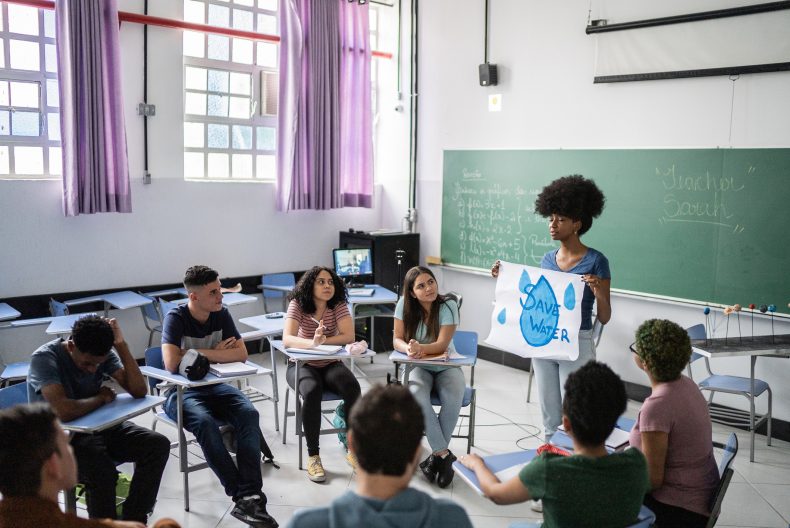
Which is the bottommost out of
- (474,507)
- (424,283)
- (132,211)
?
(474,507)

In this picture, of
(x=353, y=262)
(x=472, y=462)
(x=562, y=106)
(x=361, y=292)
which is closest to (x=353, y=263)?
(x=353, y=262)

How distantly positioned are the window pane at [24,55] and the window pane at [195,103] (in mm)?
1215

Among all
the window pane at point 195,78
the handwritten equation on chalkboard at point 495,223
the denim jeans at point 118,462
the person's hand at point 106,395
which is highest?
the window pane at point 195,78

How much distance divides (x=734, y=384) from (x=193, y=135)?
486 centimetres

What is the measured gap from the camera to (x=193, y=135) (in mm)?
6340

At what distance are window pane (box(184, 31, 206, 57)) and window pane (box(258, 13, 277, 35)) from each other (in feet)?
2.03

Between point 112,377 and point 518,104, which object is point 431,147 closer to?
point 518,104

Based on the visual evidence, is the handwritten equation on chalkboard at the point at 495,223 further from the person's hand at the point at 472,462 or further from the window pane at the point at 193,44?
the person's hand at the point at 472,462

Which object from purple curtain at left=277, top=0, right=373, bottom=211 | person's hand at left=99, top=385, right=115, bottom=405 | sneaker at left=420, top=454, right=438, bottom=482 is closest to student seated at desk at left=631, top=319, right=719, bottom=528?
sneaker at left=420, top=454, right=438, bottom=482

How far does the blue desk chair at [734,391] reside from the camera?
4.45 meters

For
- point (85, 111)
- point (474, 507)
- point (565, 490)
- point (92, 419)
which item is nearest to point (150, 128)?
point (85, 111)

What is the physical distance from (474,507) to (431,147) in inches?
162

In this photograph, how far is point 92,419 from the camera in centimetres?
296

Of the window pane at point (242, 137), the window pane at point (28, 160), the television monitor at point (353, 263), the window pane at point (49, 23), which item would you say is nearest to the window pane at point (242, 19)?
the window pane at point (242, 137)
